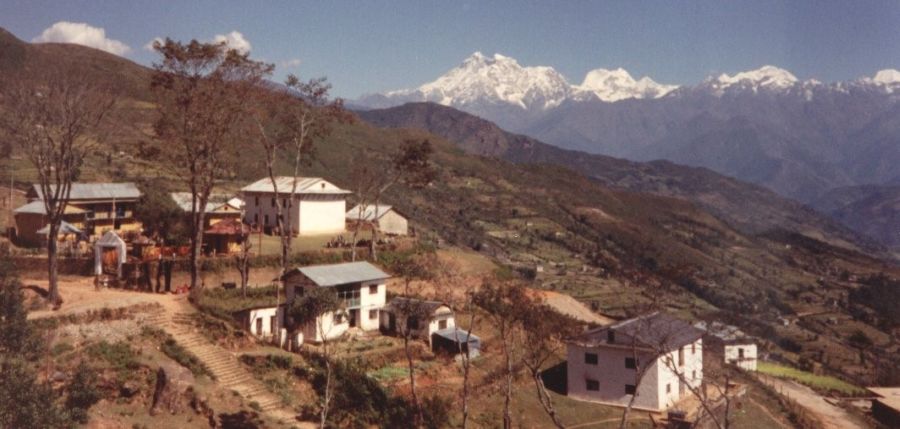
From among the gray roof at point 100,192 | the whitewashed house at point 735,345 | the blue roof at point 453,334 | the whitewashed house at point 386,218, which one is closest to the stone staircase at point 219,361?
the blue roof at point 453,334

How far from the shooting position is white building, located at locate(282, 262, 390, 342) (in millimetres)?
35125

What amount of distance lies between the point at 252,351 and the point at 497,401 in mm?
11422

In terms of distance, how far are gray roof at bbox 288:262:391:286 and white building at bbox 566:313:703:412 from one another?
11961mm

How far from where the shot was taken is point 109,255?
119 feet

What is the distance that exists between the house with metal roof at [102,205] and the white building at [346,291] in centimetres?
1779

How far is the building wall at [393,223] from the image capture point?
2532 inches

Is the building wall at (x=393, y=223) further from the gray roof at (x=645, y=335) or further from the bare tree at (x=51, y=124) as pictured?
the bare tree at (x=51, y=124)

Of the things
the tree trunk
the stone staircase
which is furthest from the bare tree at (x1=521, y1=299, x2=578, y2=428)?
the tree trunk

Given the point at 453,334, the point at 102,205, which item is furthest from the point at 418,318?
the point at 102,205

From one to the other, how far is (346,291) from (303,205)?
1609cm

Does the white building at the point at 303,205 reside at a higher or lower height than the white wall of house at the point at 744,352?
higher

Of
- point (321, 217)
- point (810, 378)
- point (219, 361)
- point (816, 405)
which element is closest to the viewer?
point (219, 361)

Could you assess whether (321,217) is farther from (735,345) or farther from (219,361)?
(735,345)

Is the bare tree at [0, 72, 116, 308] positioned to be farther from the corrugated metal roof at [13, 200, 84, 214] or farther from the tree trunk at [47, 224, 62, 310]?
the corrugated metal roof at [13, 200, 84, 214]
